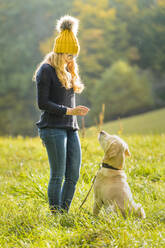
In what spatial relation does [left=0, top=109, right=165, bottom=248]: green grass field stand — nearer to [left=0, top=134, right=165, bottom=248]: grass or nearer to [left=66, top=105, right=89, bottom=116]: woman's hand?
[left=0, top=134, right=165, bottom=248]: grass

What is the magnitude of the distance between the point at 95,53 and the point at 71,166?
65.0 ft

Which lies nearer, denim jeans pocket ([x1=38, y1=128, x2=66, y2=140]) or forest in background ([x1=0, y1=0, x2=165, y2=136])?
denim jeans pocket ([x1=38, y1=128, x2=66, y2=140])

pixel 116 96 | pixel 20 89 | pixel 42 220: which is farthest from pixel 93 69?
pixel 42 220

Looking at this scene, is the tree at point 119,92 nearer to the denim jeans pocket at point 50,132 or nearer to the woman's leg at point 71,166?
the woman's leg at point 71,166

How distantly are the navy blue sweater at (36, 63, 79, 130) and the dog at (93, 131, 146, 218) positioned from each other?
0.38 meters

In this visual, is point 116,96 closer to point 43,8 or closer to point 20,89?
point 20,89

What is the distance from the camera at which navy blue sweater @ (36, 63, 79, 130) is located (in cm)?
297

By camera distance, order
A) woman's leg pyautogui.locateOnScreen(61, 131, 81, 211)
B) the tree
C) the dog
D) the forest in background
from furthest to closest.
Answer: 1. the forest in background
2. the tree
3. woman's leg pyautogui.locateOnScreen(61, 131, 81, 211)
4. the dog

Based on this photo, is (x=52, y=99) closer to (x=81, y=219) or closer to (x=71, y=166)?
(x=71, y=166)

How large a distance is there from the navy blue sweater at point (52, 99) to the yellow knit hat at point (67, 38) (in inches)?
8.2

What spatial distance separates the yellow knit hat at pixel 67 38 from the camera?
3086 millimetres

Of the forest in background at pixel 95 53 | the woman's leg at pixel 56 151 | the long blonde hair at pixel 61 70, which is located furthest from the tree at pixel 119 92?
the woman's leg at pixel 56 151

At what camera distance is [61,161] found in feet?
10.0

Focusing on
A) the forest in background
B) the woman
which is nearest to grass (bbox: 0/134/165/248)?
the woman
